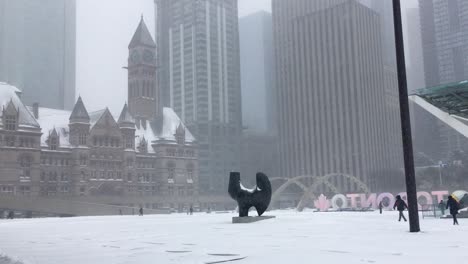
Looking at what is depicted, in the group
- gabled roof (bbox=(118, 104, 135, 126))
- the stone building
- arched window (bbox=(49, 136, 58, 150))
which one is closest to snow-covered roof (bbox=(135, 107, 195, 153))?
the stone building

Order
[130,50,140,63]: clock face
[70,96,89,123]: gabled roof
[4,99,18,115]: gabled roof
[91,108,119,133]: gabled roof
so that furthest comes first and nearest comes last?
[130,50,140,63]: clock face, [91,108,119,133]: gabled roof, [70,96,89,123]: gabled roof, [4,99,18,115]: gabled roof

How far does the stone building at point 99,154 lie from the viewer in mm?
91500

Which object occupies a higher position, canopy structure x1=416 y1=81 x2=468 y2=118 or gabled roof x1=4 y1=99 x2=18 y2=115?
gabled roof x1=4 y1=99 x2=18 y2=115

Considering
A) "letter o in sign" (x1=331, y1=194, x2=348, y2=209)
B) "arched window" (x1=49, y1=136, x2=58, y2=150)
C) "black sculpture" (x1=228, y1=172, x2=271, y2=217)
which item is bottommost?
"letter o in sign" (x1=331, y1=194, x2=348, y2=209)

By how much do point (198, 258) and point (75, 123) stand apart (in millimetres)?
90362

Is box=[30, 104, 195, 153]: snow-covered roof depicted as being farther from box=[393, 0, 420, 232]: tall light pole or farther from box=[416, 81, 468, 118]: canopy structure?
box=[393, 0, 420, 232]: tall light pole

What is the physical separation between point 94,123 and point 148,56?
3796 cm

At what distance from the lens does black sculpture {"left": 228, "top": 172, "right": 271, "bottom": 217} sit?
34.8 metres

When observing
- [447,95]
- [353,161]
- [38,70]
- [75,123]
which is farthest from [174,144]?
[38,70]

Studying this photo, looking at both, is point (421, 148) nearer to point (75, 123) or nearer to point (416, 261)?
point (75, 123)

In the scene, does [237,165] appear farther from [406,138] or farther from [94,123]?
[406,138]

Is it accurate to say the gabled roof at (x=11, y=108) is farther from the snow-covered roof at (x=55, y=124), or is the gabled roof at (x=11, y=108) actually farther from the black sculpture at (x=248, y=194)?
the black sculpture at (x=248, y=194)

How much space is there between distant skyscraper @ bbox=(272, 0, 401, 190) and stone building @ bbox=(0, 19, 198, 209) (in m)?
68.9

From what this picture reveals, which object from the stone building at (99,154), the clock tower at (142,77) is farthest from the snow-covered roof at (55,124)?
the clock tower at (142,77)
